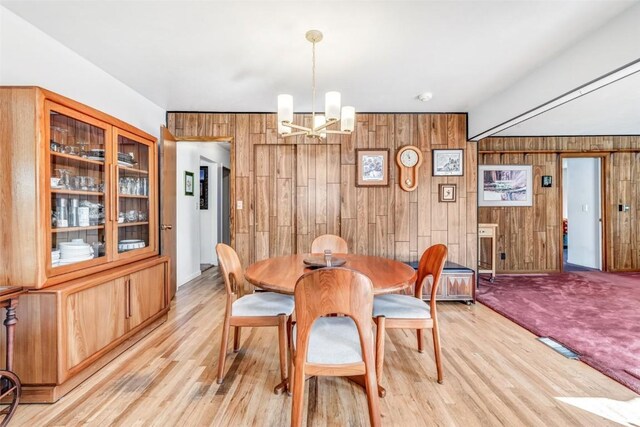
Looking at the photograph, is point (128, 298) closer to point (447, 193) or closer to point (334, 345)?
point (334, 345)

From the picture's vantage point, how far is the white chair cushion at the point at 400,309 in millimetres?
1885

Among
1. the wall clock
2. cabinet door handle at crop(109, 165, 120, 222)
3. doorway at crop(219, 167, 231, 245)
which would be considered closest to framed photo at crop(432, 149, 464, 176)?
the wall clock

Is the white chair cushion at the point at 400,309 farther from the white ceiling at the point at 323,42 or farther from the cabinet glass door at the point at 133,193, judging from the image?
the cabinet glass door at the point at 133,193

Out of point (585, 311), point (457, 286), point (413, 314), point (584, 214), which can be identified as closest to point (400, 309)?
point (413, 314)

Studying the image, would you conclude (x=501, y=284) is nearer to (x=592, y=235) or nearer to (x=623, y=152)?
(x=592, y=235)

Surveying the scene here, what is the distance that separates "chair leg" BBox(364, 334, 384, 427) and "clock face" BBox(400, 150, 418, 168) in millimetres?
3086

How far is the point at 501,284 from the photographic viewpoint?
14.3 feet

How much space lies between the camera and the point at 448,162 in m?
4.01

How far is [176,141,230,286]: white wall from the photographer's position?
14.0 feet

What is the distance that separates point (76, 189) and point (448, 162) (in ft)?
13.4

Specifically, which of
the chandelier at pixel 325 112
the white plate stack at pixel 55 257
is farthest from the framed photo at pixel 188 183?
the chandelier at pixel 325 112

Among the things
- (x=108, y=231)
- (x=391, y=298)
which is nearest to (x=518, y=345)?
(x=391, y=298)

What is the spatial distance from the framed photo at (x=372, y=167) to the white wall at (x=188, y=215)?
2629 millimetres

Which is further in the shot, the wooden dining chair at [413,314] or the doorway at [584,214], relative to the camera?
the doorway at [584,214]
